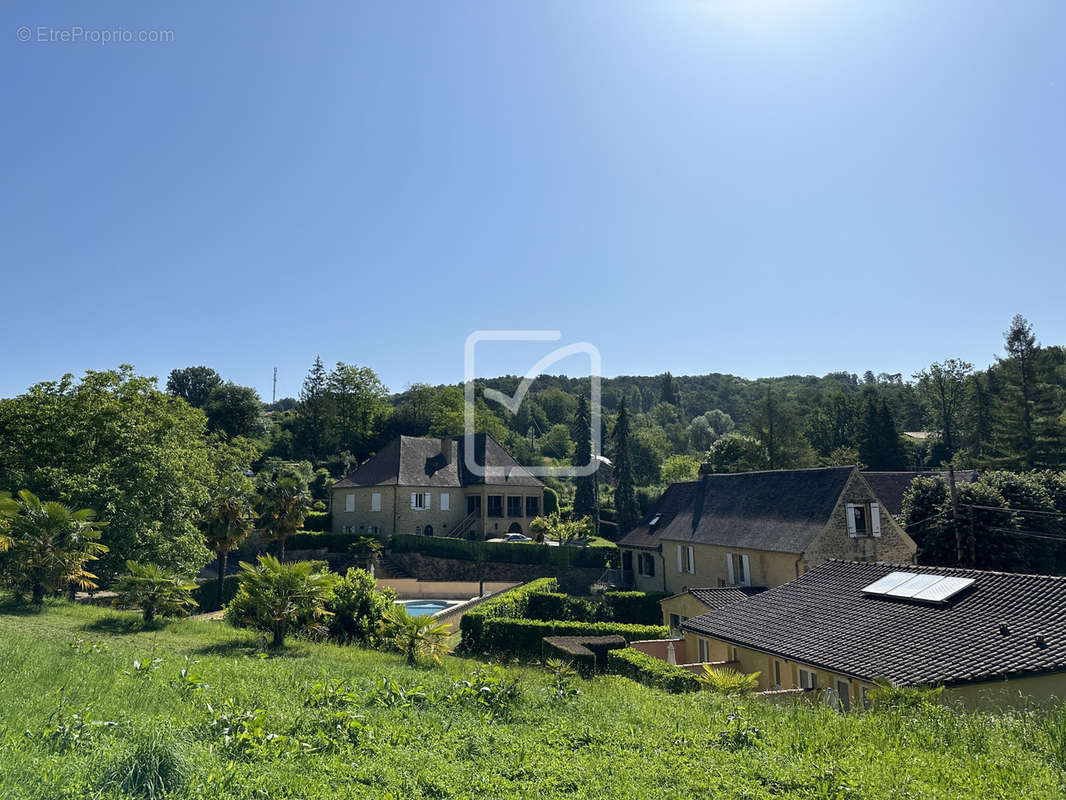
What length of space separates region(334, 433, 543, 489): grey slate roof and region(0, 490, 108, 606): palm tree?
2781cm

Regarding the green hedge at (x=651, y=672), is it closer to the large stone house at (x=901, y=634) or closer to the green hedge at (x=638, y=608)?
the large stone house at (x=901, y=634)

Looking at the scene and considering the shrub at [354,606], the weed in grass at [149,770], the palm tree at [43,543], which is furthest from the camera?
the shrub at [354,606]

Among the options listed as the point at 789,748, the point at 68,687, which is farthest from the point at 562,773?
the point at 68,687

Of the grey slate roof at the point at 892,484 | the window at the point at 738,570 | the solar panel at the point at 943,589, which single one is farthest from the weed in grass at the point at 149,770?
the grey slate roof at the point at 892,484

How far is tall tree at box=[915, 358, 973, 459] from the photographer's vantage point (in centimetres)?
7494

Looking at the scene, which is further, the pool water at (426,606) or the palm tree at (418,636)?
the pool water at (426,606)

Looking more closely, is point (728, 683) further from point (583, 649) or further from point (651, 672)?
point (583, 649)

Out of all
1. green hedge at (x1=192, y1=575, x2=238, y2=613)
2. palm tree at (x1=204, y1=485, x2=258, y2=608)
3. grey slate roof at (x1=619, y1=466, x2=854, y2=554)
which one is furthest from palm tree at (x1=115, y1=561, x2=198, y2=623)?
grey slate roof at (x1=619, y1=466, x2=854, y2=554)

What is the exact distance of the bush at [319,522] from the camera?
4981 centimetres

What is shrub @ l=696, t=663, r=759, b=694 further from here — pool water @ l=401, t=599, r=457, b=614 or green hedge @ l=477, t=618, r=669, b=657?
pool water @ l=401, t=599, r=457, b=614

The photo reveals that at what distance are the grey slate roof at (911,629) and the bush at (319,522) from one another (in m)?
37.6

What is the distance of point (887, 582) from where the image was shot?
18844mm

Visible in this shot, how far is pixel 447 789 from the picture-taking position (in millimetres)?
6539

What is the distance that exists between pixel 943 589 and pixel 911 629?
2.48 meters
